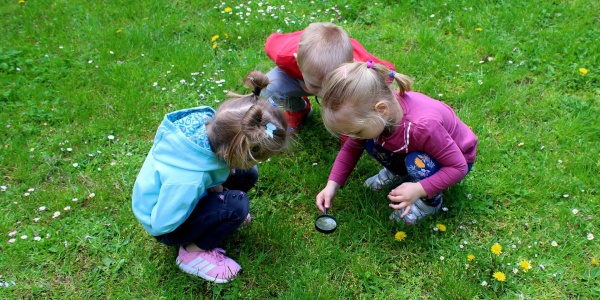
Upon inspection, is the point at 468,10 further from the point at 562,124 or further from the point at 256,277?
the point at 256,277

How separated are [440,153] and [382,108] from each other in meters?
0.38

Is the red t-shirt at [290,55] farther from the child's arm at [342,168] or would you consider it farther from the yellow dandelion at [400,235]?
the yellow dandelion at [400,235]

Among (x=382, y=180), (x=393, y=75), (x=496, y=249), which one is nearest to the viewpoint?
(x=393, y=75)

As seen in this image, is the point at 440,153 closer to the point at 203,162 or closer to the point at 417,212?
the point at 417,212

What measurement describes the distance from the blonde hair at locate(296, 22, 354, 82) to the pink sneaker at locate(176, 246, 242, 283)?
3.51ft

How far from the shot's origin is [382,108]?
2.19 metres

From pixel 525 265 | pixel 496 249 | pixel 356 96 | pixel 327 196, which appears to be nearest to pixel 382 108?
pixel 356 96

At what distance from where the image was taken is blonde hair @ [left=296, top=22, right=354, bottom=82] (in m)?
2.63

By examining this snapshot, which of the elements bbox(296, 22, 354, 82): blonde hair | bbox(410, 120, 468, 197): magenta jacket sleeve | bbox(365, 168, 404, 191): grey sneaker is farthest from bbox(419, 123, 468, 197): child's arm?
bbox(296, 22, 354, 82): blonde hair

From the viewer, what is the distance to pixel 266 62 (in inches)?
152

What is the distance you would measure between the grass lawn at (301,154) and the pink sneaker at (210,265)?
0.16 feet

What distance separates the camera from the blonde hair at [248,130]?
2.01 meters

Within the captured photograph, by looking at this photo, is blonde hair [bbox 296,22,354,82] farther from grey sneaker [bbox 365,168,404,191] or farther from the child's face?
grey sneaker [bbox 365,168,404,191]

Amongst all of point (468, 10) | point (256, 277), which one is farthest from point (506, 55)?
point (256, 277)
